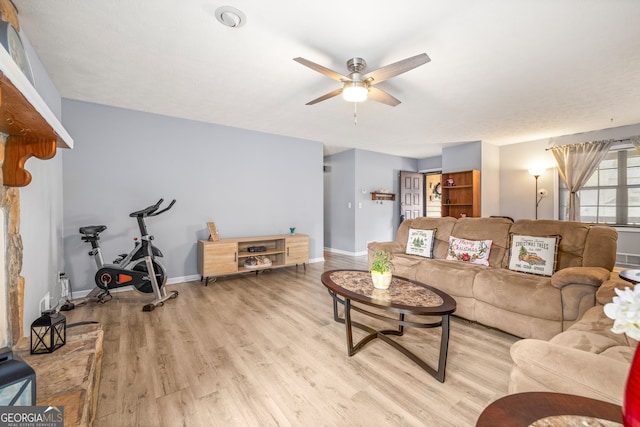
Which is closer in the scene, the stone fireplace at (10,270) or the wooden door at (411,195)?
the stone fireplace at (10,270)

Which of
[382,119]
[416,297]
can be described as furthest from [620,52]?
[416,297]

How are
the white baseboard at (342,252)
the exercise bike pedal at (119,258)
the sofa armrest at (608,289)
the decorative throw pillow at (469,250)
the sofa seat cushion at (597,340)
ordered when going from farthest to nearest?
the white baseboard at (342,252), the exercise bike pedal at (119,258), the decorative throw pillow at (469,250), the sofa armrest at (608,289), the sofa seat cushion at (597,340)

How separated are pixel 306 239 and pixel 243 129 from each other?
2214 millimetres

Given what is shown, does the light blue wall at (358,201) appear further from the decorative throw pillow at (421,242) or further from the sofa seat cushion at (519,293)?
the sofa seat cushion at (519,293)

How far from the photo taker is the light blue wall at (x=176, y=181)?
3.50m

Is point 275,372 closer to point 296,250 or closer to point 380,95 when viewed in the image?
point 380,95

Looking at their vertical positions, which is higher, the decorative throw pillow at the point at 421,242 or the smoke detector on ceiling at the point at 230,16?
the smoke detector on ceiling at the point at 230,16

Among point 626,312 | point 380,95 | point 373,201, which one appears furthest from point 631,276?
point 373,201

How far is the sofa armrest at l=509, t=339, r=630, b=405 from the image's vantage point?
100 centimetres

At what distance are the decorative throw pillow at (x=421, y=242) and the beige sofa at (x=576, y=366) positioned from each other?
2109mm

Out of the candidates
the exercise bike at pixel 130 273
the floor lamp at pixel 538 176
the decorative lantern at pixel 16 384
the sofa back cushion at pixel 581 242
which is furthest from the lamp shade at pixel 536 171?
the decorative lantern at pixel 16 384

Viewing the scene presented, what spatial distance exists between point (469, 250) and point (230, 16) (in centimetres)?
331

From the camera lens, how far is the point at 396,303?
74.6 inches

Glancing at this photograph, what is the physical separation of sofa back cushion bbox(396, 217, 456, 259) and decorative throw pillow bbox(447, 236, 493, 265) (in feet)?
0.47
